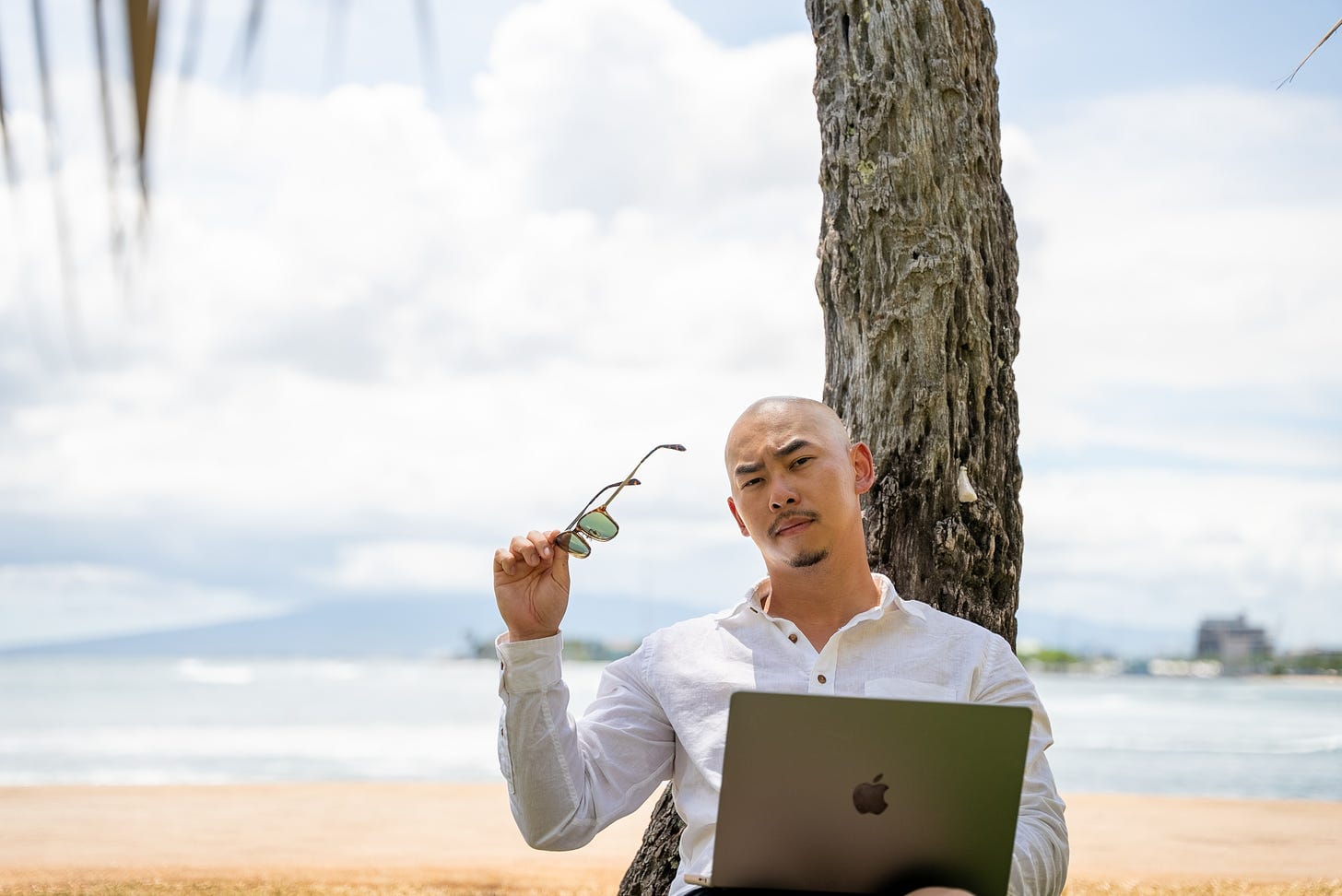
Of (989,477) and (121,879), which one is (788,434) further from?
(121,879)

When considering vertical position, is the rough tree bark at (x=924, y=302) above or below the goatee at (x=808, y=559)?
above

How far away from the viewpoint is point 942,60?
12.4 feet

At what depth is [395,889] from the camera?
247 inches

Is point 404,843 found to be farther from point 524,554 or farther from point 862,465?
point 524,554

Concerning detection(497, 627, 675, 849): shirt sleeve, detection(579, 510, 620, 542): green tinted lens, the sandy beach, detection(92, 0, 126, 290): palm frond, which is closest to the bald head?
detection(579, 510, 620, 542): green tinted lens

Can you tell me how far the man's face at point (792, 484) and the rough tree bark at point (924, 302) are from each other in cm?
78

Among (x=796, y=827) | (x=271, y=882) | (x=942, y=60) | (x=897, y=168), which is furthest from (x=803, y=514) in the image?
(x=271, y=882)

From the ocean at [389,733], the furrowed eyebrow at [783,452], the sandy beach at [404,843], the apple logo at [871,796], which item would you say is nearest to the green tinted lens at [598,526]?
the furrowed eyebrow at [783,452]

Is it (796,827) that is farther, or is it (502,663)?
(502,663)

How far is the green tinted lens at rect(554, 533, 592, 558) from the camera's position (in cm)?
251

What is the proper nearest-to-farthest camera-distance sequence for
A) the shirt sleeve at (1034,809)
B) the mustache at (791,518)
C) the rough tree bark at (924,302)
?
the shirt sleeve at (1034,809) → the mustache at (791,518) → the rough tree bark at (924,302)

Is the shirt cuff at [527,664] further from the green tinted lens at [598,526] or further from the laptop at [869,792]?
the laptop at [869,792]

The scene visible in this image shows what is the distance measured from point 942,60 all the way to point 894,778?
99.8 inches

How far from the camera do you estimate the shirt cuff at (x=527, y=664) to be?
2.46 meters
